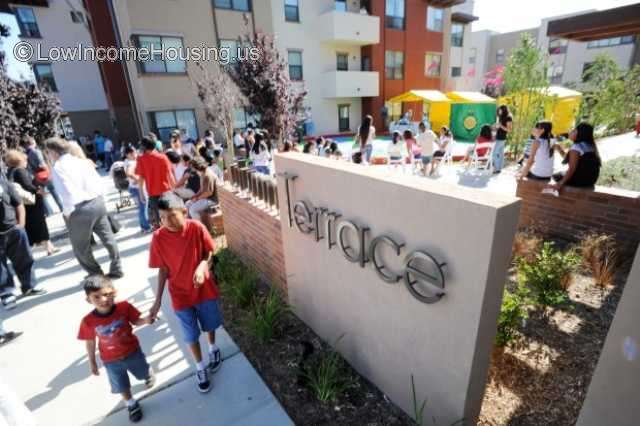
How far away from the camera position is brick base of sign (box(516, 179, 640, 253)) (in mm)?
4051

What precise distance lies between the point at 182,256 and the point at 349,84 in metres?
19.9

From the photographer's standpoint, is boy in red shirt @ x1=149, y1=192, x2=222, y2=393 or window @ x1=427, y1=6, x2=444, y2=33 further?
window @ x1=427, y1=6, x2=444, y2=33

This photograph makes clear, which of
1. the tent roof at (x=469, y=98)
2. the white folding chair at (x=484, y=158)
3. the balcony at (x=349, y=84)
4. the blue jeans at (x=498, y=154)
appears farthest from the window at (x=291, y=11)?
the blue jeans at (x=498, y=154)

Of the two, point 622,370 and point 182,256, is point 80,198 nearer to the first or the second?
point 182,256

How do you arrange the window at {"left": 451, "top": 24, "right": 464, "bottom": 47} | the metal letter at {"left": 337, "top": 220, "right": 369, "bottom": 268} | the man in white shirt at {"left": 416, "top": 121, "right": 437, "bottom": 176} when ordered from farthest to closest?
1. the window at {"left": 451, "top": 24, "right": 464, "bottom": 47}
2. the man in white shirt at {"left": 416, "top": 121, "right": 437, "bottom": 176}
3. the metal letter at {"left": 337, "top": 220, "right": 369, "bottom": 268}

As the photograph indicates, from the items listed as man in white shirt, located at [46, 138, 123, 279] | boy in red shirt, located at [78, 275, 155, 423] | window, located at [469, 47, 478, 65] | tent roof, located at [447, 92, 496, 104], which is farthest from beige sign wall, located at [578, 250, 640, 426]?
window, located at [469, 47, 478, 65]

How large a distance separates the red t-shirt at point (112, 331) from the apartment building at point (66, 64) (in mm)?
19816

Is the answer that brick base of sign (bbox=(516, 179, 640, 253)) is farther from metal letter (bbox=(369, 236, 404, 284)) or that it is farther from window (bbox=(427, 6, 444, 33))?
window (bbox=(427, 6, 444, 33))

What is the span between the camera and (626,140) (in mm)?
13141

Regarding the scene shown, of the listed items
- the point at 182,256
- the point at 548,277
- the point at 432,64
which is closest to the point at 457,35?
the point at 432,64

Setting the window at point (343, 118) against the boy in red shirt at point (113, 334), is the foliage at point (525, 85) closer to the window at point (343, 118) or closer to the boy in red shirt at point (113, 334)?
the boy in red shirt at point (113, 334)

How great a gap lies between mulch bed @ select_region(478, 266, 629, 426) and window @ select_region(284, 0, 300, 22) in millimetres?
19758

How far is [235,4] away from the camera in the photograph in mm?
16578

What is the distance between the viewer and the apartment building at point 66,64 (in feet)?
55.2
